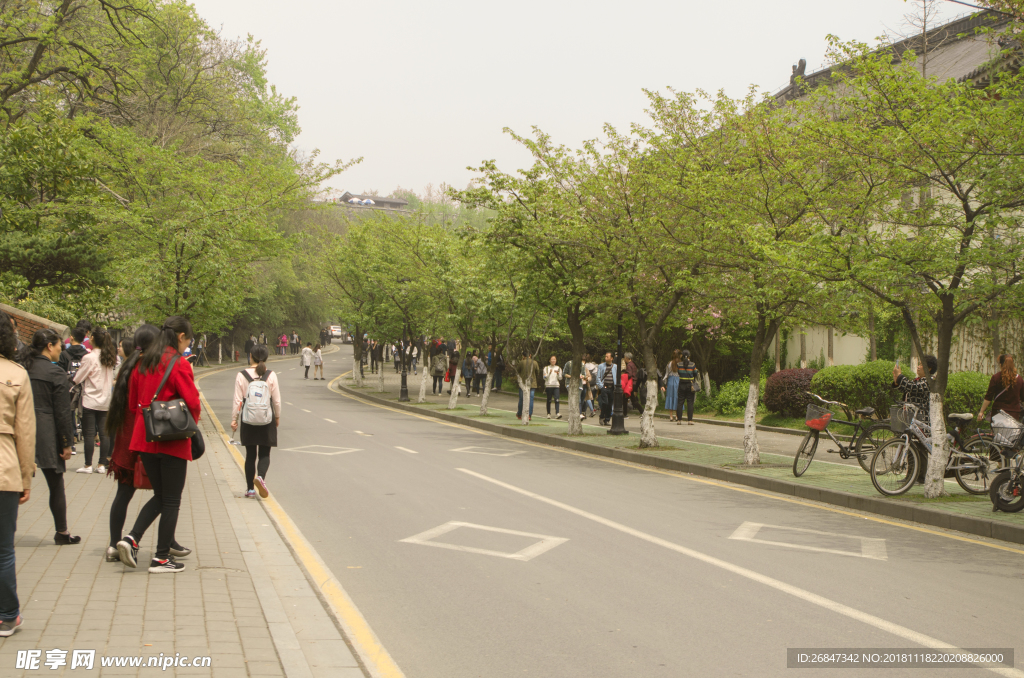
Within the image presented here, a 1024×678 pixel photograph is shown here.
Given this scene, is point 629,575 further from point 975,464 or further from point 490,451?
point 490,451

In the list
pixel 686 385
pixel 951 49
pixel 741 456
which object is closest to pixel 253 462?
pixel 741 456

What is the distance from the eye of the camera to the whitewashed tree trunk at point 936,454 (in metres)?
10.6

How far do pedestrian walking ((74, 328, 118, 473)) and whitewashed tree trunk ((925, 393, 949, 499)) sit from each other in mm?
10546

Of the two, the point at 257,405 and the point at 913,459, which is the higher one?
the point at 257,405

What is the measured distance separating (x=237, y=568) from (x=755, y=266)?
394 inches

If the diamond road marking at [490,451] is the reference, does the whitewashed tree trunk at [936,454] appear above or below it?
above

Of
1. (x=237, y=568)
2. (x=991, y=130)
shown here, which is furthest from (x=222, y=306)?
(x=991, y=130)

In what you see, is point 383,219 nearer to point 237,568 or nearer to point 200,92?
point 200,92

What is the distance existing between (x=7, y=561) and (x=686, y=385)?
20458mm

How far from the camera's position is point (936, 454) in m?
10.6

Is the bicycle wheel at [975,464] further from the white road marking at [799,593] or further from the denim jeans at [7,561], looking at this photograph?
the denim jeans at [7,561]

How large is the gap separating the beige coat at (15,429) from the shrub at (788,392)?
65.4 feet

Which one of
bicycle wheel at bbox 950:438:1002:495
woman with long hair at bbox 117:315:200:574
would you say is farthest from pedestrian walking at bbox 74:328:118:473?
bicycle wheel at bbox 950:438:1002:495

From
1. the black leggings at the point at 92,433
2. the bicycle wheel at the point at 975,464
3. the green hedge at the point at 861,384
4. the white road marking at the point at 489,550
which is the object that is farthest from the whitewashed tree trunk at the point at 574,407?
the white road marking at the point at 489,550
